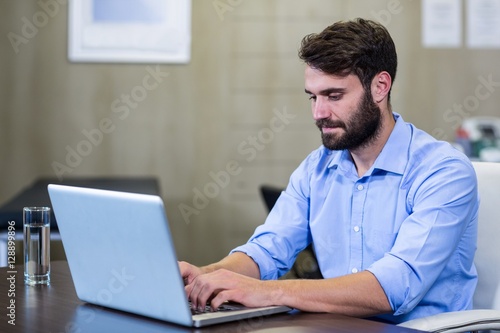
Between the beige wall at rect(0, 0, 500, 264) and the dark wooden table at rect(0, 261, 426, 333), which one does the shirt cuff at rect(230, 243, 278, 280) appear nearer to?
the dark wooden table at rect(0, 261, 426, 333)

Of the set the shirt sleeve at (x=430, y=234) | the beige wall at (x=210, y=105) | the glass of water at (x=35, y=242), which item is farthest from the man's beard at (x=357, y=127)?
the beige wall at (x=210, y=105)

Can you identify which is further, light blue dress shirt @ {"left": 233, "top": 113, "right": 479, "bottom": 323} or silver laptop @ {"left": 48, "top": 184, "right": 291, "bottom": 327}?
light blue dress shirt @ {"left": 233, "top": 113, "right": 479, "bottom": 323}

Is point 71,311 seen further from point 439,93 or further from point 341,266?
point 439,93

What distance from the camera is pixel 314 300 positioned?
144 centimetres

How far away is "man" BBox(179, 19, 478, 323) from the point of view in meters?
1.54

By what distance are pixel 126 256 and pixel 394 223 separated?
2.37 ft

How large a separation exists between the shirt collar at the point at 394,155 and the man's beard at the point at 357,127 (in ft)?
0.17

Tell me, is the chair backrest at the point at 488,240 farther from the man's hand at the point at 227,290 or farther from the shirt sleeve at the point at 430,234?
the man's hand at the point at 227,290

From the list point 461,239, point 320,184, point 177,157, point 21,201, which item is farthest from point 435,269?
point 177,157

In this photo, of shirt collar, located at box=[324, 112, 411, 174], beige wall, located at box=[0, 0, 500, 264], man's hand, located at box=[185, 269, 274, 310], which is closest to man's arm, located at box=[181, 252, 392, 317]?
man's hand, located at box=[185, 269, 274, 310]

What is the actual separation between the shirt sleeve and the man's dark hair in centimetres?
28

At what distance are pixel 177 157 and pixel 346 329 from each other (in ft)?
11.3

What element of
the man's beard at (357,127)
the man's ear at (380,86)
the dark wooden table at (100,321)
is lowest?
the dark wooden table at (100,321)

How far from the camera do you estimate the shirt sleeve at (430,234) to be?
61.1 inches
